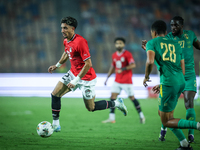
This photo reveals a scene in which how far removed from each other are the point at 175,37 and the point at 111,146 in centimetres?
207

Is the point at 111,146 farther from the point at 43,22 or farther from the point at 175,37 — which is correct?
the point at 43,22

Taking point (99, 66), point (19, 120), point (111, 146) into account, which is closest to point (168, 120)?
point (111, 146)

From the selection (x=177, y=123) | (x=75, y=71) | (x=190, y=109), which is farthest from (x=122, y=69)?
(x=177, y=123)

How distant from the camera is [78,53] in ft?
14.4

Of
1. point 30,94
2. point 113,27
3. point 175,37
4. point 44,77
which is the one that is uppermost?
point 113,27

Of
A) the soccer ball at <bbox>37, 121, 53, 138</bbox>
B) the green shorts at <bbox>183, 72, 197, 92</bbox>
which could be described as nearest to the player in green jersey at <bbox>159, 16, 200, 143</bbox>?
the green shorts at <bbox>183, 72, 197, 92</bbox>

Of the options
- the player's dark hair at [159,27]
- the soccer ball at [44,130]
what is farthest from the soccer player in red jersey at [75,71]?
the player's dark hair at [159,27]

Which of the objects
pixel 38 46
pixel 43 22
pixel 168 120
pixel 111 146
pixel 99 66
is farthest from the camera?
pixel 43 22

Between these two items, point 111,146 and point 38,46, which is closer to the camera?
point 111,146

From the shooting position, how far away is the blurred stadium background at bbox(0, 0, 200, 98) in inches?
574

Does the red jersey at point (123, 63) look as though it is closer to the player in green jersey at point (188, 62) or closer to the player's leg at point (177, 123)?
the player in green jersey at point (188, 62)

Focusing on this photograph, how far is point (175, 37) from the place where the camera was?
14.1 feet

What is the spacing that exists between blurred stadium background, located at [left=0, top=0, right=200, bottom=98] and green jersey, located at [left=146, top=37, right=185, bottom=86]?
10.2 m

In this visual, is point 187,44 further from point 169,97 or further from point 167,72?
point 169,97
